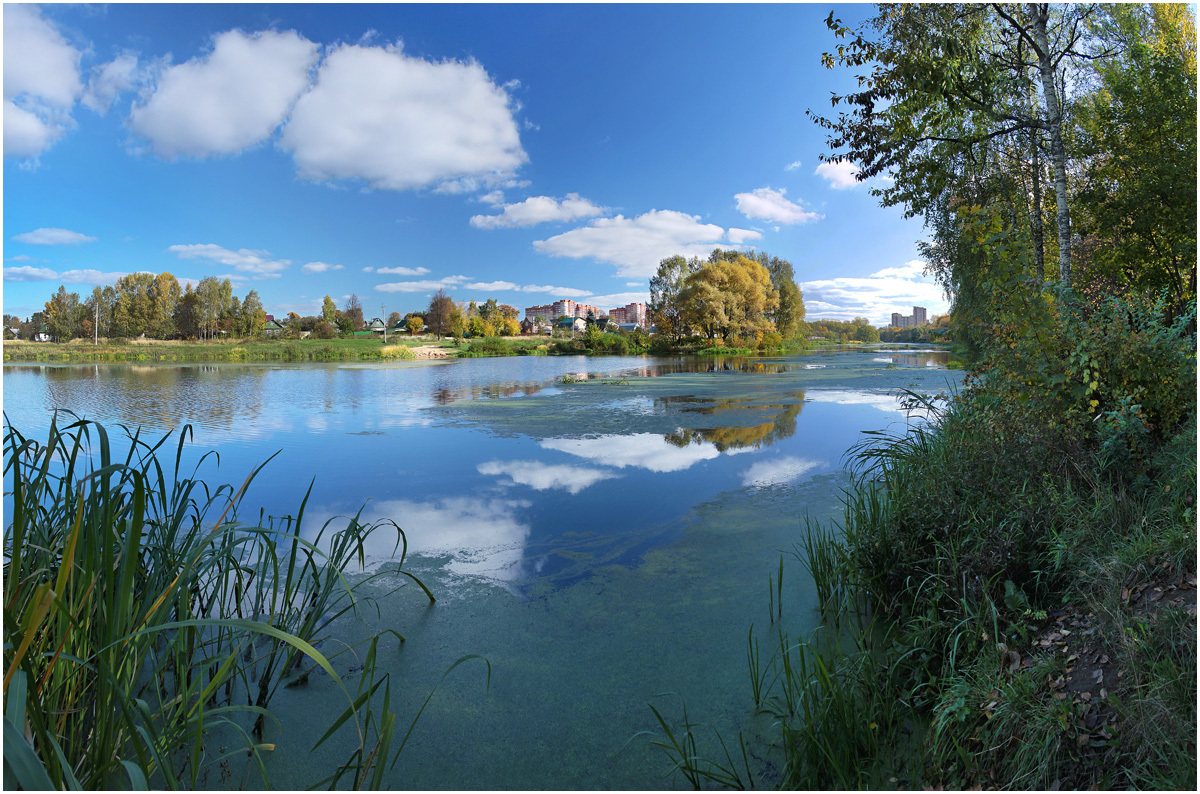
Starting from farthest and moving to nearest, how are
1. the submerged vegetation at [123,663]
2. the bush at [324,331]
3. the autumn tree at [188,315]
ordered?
1. the bush at [324,331]
2. the autumn tree at [188,315]
3. the submerged vegetation at [123,663]

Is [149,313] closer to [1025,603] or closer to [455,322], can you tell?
[455,322]

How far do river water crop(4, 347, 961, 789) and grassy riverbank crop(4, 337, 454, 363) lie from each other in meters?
18.1

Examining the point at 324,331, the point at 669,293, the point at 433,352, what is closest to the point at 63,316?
the point at 324,331

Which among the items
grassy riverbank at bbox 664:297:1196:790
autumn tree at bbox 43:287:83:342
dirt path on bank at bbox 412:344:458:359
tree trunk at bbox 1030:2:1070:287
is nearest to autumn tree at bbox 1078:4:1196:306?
tree trunk at bbox 1030:2:1070:287

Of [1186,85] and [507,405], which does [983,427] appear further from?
[1186,85]

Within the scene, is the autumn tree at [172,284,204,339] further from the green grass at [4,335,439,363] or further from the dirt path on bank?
the dirt path on bank

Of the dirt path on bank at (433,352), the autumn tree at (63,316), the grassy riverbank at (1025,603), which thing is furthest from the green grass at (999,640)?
the autumn tree at (63,316)

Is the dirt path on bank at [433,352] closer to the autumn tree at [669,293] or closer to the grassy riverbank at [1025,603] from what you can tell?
the autumn tree at [669,293]

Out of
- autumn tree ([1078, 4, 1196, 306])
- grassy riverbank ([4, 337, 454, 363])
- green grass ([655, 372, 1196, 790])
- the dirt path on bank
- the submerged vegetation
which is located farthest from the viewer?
the dirt path on bank

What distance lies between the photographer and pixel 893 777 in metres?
1.85

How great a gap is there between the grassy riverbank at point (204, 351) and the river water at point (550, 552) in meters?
18.1

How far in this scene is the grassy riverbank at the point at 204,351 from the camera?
25.1 metres

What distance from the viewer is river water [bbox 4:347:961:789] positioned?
7.00ft

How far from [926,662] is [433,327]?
49.4 meters
